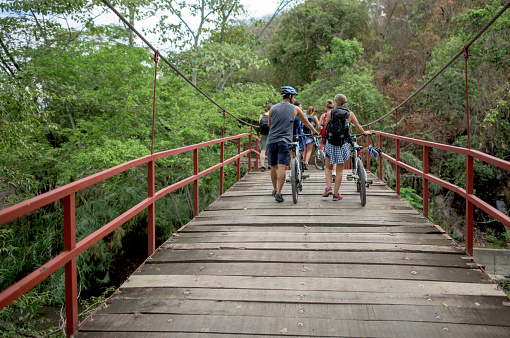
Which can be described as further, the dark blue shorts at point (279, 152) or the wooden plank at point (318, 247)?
the dark blue shorts at point (279, 152)

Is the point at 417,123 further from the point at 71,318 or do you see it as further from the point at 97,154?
the point at 71,318

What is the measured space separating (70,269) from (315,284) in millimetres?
1693

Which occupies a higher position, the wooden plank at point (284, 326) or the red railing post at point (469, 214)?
the red railing post at point (469, 214)

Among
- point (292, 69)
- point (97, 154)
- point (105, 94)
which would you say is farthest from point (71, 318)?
point (292, 69)

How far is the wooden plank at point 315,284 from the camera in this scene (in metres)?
3.19

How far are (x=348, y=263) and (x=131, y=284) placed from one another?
1773 mm

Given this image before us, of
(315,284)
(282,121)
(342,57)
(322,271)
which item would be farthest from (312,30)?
(315,284)

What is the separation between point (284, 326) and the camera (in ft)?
8.71

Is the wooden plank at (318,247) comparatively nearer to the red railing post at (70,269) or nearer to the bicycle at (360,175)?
the red railing post at (70,269)

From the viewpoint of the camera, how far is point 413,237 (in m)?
4.60


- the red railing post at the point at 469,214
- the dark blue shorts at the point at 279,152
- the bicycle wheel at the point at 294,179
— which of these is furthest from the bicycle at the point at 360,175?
the red railing post at the point at 469,214

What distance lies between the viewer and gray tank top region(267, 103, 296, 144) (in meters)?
6.39

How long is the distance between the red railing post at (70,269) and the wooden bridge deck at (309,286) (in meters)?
0.09

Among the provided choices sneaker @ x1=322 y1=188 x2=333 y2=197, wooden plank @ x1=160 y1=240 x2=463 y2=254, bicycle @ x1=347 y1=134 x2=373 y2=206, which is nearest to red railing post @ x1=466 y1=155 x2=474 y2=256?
wooden plank @ x1=160 y1=240 x2=463 y2=254
